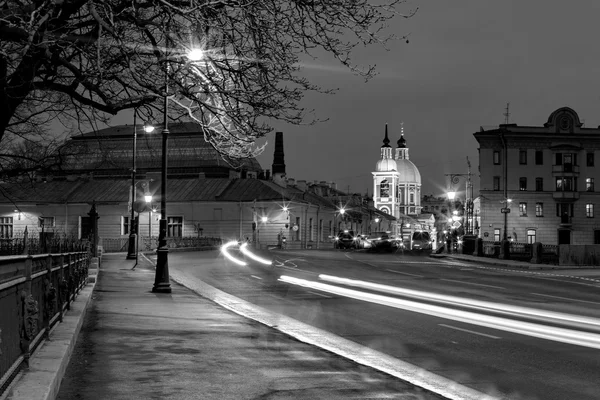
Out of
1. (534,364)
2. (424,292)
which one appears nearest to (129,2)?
(534,364)

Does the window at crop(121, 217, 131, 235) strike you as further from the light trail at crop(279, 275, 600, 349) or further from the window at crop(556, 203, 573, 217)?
the light trail at crop(279, 275, 600, 349)

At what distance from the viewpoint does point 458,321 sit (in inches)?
693

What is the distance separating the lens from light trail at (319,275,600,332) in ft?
57.1

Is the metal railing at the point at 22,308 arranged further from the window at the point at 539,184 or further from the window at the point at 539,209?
the window at the point at 539,184

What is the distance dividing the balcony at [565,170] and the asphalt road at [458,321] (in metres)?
72.2

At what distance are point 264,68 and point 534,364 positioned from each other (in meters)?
6.60

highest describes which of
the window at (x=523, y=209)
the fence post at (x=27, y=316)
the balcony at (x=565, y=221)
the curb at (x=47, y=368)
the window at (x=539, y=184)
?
the window at (x=539, y=184)

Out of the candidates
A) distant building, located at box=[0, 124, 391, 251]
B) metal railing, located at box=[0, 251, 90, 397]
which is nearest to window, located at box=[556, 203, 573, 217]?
distant building, located at box=[0, 124, 391, 251]

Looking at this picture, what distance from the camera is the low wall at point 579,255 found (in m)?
52.2

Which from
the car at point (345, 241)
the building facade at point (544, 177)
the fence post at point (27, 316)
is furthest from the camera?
the building facade at point (544, 177)

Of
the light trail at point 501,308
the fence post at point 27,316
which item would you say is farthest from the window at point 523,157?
the fence post at point 27,316

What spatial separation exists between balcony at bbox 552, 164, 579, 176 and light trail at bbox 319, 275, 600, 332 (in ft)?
265

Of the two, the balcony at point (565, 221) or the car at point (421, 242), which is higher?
the balcony at point (565, 221)

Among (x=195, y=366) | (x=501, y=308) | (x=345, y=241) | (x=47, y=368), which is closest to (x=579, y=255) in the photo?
(x=501, y=308)
